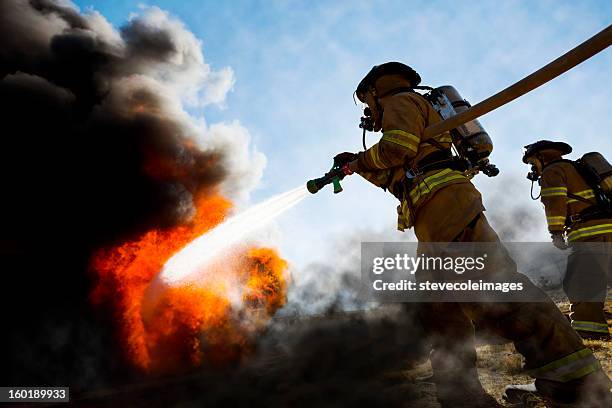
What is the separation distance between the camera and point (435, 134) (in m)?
2.85

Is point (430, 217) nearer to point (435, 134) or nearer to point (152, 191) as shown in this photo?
point (435, 134)

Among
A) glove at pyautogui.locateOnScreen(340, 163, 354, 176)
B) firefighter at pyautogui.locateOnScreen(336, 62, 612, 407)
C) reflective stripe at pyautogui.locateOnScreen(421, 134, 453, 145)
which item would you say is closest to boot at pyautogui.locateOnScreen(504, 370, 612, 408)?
firefighter at pyautogui.locateOnScreen(336, 62, 612, 407)

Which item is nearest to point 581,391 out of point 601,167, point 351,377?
point 351,377

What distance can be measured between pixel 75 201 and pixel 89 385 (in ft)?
30.1

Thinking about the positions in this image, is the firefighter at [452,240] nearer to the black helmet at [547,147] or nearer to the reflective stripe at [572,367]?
the reflective stripe at [572,367]

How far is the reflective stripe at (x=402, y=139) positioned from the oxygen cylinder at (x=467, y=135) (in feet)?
2.13

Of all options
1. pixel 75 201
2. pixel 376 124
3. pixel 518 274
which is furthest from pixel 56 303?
pixel 518 274

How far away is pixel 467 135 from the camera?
325 centimetres

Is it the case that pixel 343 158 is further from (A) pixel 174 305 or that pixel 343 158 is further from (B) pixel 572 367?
(A) pixel 174 305

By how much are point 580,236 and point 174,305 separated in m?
15.1

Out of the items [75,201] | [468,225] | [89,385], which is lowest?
[89,385]

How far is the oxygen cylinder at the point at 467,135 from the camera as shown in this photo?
3.21m

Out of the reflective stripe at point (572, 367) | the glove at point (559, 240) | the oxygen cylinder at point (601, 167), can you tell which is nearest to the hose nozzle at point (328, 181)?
the reflective stripe at point (572, 367)

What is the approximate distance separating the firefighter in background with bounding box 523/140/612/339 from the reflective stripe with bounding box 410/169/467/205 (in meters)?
3.74
